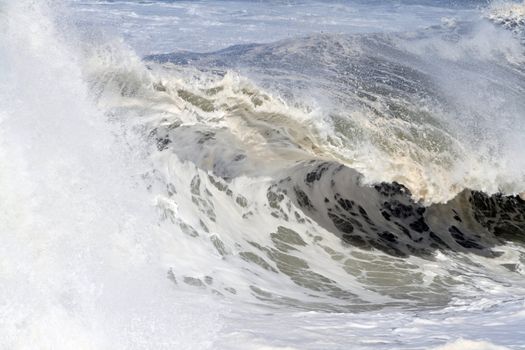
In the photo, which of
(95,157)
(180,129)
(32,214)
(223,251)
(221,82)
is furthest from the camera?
(221,82)

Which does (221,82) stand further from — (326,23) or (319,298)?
(326,23)

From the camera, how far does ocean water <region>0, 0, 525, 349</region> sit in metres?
5.16

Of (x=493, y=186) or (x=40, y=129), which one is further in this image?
(x=493, y=186)

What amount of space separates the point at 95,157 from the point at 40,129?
0.87m

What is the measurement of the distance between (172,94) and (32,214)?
645 centimetres

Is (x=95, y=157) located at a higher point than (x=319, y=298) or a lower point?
higher

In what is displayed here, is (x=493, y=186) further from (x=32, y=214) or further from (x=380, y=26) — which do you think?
(x=380, y=26)

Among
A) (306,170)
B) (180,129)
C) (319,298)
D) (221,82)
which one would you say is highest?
(221,82)

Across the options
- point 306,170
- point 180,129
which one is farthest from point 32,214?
point 306,170

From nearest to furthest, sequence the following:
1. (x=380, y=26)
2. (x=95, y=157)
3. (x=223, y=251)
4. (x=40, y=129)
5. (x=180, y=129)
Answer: (x=40, y=129), (x=95, y=157), (x=223, y=251), (x=180, y=129), (x=380, y=26)

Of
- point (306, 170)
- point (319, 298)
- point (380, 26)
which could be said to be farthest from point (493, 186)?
point (380, 26)

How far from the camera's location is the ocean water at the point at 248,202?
16.9ft

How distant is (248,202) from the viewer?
10.7m

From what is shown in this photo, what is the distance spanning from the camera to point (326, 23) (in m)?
34.4
